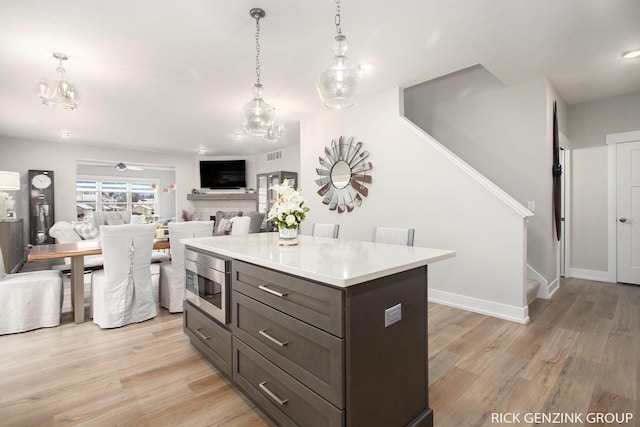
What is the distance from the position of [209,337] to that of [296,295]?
1.12 m

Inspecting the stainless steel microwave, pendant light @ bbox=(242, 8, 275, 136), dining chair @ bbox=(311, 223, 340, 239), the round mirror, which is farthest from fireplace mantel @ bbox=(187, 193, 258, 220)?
the stainless steel microwave

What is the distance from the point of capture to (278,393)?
156 centimetres

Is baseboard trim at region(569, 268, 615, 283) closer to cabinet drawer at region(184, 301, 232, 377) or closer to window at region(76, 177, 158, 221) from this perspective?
cabinet drawer at region(184, 301, 232, 377)

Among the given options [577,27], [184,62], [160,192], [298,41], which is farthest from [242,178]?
[577,27]

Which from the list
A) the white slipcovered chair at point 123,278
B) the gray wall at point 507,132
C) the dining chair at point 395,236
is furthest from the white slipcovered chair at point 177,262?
the gray wall at point 507,132

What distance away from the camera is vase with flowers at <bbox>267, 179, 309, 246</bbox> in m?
2.13

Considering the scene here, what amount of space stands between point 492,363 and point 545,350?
542 millimetres

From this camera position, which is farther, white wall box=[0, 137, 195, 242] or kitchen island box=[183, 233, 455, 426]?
white wall box=[0, 137, 195, 242]

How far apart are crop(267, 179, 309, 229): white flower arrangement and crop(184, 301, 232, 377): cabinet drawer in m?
0.78

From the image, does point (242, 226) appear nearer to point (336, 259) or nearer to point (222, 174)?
point (336, 259)

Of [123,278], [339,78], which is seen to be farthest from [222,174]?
[339,78]

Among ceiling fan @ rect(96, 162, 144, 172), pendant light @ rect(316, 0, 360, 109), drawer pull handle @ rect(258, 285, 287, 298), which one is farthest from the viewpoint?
ceiling fan @ rect(96, 162, 144, 172)

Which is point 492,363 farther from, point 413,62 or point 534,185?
point 413,62

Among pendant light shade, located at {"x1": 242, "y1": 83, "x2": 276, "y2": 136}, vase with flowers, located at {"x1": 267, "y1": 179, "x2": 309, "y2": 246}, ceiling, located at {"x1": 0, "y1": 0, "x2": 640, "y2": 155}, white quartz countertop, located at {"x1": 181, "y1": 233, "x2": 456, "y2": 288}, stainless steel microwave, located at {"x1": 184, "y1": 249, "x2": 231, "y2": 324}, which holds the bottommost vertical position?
stainless steel microwave, located at {"x1": 184, "y1": 249, "x2": 231, "y2": 324}
